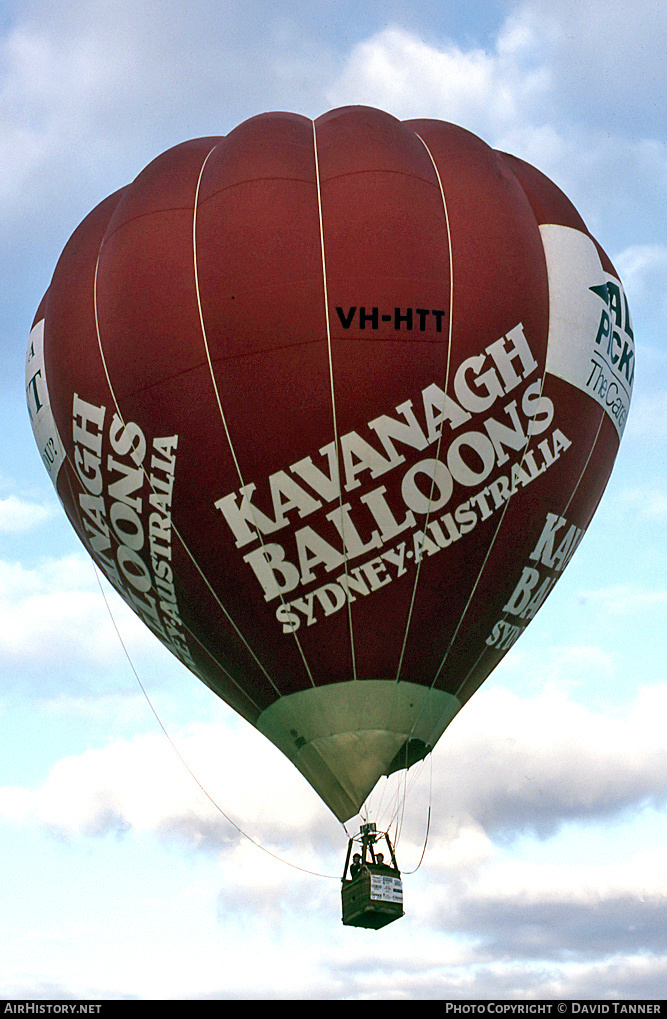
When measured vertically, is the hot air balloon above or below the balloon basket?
above

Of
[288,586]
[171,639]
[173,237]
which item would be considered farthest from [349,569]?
[173,237]

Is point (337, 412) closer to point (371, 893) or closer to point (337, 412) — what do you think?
point (337, 412)

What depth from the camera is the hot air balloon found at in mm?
17375

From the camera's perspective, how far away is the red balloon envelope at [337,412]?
17.4 metres

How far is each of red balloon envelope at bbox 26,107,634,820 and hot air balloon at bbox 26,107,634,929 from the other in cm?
3

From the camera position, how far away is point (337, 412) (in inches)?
678

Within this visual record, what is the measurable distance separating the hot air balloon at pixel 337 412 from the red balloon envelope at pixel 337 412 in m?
0.03

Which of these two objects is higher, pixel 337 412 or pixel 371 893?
pixel 337 412

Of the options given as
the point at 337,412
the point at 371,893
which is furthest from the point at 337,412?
the point at 371,893

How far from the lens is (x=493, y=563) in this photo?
18.4 meters

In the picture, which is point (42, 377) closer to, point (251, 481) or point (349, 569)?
point (251, 481)

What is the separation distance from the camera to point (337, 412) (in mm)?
17219

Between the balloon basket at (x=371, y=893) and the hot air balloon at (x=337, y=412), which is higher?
the hot air balloon at (x=337, y=412)

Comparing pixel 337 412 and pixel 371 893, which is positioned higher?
pixel 337 412
